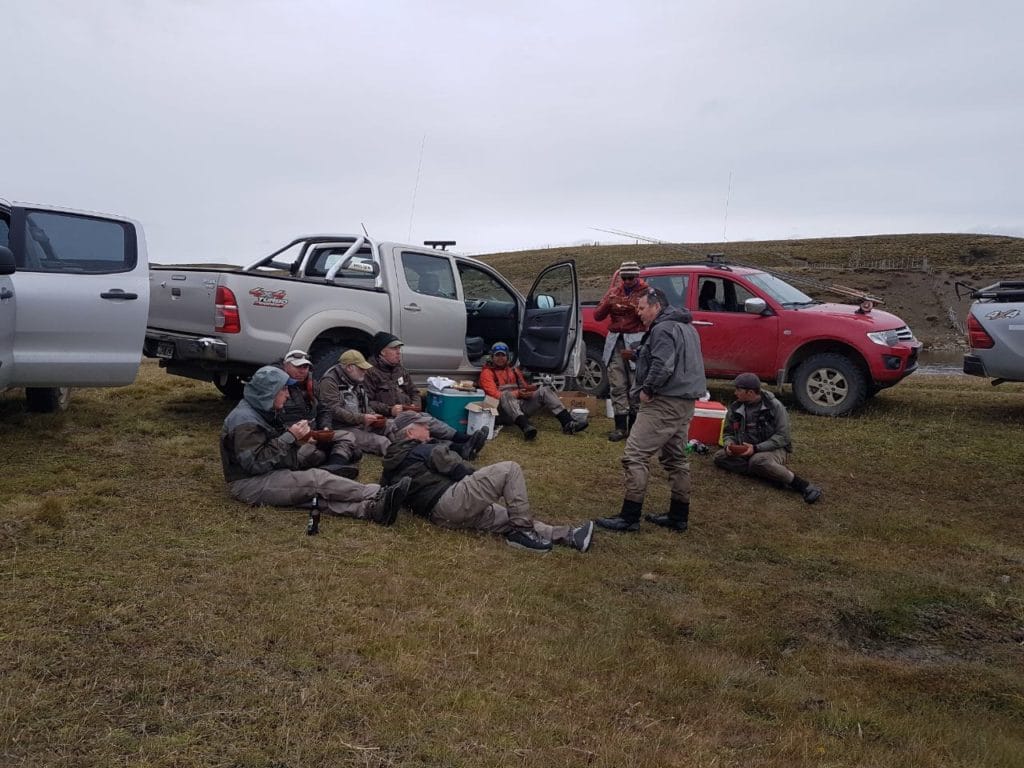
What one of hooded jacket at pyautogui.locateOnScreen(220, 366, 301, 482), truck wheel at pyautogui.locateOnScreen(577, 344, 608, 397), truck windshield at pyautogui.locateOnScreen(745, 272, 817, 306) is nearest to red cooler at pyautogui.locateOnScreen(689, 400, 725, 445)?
truck wheel at pyautogui.locateOnScreen(577, 344, 608, 397)

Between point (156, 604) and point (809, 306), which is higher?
point (809, 306)

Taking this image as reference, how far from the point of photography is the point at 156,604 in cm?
374

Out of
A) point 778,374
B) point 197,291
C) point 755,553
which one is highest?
point 197,291

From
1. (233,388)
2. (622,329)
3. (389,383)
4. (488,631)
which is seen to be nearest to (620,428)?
(622,329)

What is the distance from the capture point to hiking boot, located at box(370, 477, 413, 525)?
512 centimetres

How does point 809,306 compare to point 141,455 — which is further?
point 809,306

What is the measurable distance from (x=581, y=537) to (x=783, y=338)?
544cm

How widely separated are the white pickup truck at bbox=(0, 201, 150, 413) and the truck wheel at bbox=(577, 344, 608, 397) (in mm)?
5363

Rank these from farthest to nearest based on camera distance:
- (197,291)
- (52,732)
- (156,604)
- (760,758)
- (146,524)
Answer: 1. (197,291)
2. (146,524)
3. (156,604)
4. (760,758)
5. (52,732)

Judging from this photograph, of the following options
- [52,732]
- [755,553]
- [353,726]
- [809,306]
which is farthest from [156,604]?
[809,306]

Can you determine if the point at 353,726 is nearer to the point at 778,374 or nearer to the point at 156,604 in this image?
the point at 156,604

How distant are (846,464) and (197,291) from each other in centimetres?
609

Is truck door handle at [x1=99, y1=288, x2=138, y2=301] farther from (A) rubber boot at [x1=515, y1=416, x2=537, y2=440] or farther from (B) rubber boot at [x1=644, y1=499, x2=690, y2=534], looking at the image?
(B) rubber boot at [x1=644, y1=499, x2=690, y2=534]

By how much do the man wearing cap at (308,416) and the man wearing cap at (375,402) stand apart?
277 millimetres
